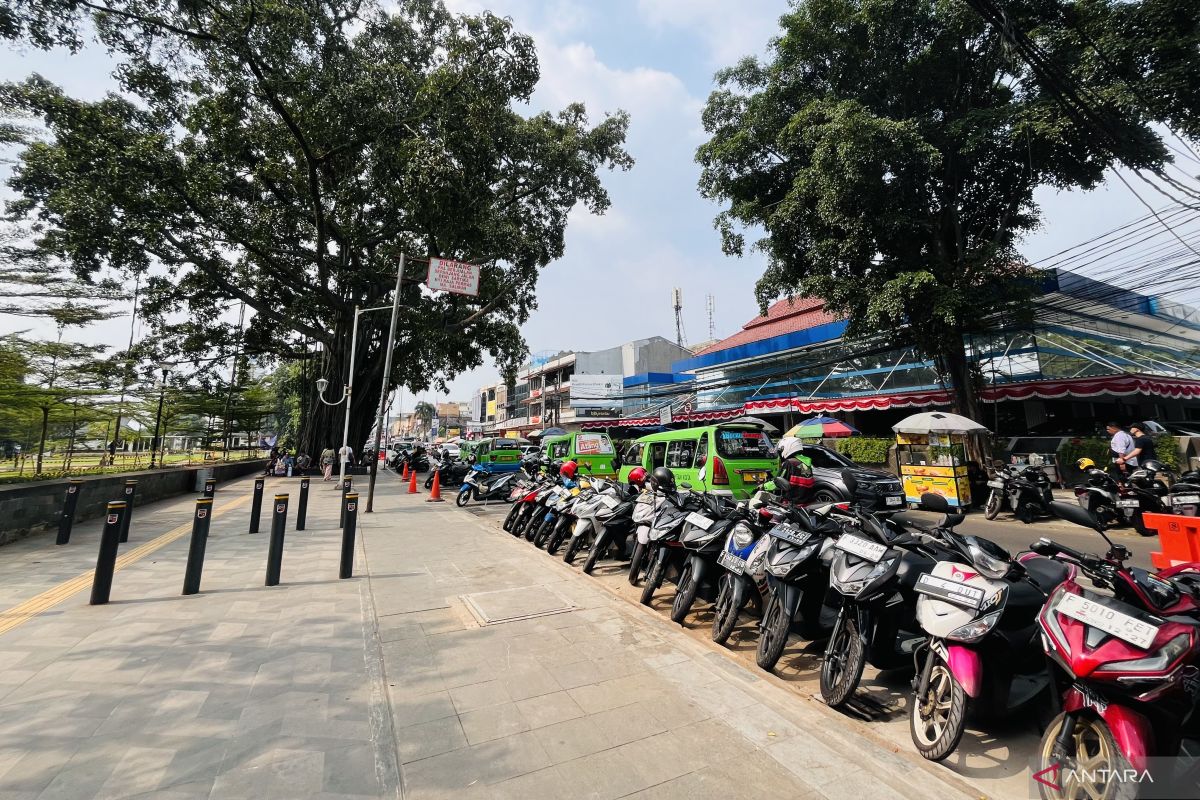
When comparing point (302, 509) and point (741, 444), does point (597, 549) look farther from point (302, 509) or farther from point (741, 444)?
point (302, 509)

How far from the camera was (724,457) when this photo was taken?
7.90m

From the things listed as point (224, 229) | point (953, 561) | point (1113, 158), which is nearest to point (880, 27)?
point (1113, 158)

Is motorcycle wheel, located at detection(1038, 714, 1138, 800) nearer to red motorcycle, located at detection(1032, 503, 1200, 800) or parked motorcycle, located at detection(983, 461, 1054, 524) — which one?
red motorcycle, located at detection(1032, 503, 1200, 800)

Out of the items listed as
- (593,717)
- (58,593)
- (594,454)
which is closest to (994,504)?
(594,454)

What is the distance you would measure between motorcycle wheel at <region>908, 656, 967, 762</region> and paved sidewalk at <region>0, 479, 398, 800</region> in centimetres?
256

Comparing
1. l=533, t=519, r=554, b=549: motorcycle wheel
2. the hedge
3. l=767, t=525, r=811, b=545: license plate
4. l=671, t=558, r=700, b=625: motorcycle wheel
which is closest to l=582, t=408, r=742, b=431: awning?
the hedge

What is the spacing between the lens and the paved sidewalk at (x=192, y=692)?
229 centimetres

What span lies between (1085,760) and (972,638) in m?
0.51

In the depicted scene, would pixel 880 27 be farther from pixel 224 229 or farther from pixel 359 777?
pixel 224 229

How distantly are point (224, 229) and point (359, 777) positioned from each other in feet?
64.5

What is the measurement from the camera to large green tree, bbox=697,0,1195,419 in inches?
448

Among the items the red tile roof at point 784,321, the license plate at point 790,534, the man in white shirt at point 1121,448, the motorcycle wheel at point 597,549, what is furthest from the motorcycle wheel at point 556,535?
the red tile roof at point 784,321

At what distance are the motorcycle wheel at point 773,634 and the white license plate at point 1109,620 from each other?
1.57m

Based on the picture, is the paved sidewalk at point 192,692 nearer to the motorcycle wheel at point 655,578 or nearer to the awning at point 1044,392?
the motorcycle wheel at point 655,578
